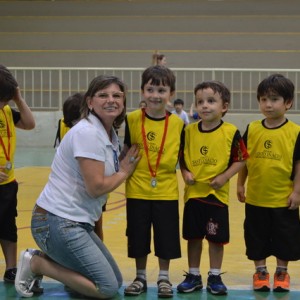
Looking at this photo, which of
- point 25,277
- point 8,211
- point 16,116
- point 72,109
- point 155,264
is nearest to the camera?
point 25,277

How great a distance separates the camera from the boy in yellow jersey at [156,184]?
4.13 meters

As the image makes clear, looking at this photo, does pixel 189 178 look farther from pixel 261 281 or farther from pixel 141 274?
pixel 261 281

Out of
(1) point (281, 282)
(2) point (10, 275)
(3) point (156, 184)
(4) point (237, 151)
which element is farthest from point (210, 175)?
(2) point (10, 275)

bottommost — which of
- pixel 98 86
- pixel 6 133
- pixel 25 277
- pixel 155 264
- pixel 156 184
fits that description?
pixel 155 264

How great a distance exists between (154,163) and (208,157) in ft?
1.15

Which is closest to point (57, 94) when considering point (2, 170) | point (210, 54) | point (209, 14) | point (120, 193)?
point (210, 54)

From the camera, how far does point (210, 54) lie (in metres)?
21.0

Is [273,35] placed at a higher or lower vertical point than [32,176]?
higher

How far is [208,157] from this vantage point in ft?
13.6

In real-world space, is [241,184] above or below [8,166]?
below

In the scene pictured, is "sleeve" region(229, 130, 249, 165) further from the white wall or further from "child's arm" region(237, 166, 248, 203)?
the white wall

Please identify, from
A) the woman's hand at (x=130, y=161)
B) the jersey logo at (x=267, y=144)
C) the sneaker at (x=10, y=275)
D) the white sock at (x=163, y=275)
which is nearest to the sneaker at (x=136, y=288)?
the white sock at (x=163, y=275)

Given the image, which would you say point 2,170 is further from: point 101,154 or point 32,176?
point 32,176

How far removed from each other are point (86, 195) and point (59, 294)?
26.8 inches
